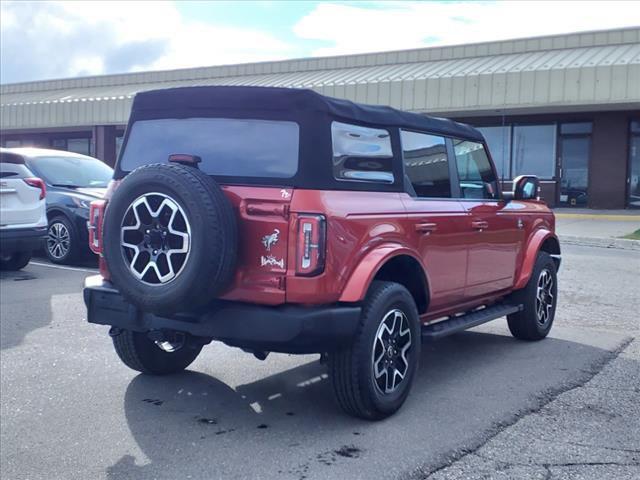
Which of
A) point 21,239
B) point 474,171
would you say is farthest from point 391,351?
point 21,239

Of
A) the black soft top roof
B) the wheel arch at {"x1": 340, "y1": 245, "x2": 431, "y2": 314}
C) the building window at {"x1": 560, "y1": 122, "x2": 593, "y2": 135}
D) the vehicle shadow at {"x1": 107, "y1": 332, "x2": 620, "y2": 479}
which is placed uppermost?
the building window at {"x1": 560, "y1": 122, "x2": 593, "y2": 135}

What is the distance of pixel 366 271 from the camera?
454cm

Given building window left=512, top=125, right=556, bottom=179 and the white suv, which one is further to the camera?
building window left=512, top=125, right=556, bottom=179

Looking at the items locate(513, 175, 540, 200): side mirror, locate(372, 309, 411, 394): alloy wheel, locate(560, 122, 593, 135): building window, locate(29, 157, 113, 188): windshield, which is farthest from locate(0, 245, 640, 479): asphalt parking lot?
locate(560, 122, 593, 135): building window

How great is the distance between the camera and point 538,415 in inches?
191

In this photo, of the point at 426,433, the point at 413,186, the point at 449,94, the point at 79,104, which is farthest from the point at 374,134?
the point at 79,104

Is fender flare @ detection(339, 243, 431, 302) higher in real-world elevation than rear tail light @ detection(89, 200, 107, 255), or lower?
lower

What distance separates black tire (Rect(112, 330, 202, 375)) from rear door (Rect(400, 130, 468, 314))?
1671 mm

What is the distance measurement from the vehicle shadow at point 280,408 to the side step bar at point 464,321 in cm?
37

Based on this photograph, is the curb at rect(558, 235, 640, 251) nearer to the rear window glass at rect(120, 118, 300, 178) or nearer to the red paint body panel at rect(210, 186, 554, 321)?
the red paint body panel at rect(210, 186, 554, 321)

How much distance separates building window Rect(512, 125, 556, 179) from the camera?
77.8 ft

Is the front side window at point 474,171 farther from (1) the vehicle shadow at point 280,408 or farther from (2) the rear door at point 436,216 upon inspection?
(1) the vehicle shadow at point 280,408

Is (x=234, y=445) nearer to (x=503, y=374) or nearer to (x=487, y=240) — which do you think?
(x=503, y=374)

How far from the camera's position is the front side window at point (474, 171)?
20.1 feet
